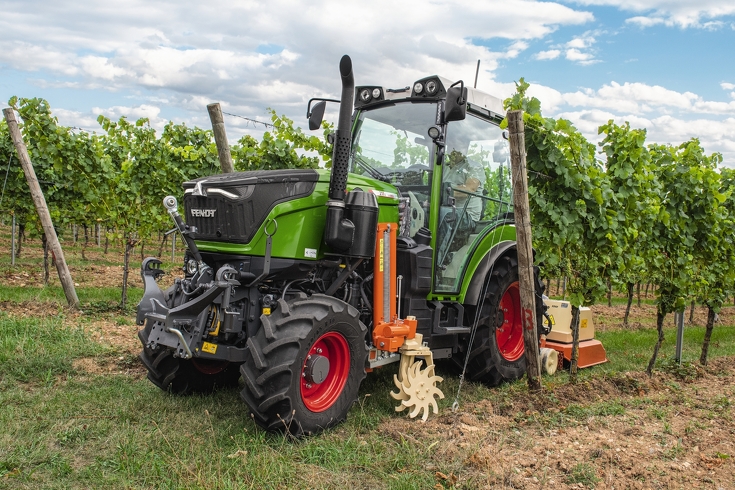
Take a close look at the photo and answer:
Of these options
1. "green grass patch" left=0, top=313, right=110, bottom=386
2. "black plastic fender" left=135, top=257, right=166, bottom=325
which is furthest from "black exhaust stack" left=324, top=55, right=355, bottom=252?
"green grass patch" left=0, top=313, right=110, bottom=386

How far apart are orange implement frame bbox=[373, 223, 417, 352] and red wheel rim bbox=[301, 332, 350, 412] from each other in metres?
0.40

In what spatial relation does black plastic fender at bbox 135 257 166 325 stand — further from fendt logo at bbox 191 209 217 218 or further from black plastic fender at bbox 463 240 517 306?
black plastic fender at bbox 463 240 517 306

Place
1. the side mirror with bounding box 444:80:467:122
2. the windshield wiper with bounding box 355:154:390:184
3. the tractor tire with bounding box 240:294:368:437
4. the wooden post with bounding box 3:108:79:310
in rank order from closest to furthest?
the tractor tire with bounding box 240:294:368:437 → the side mirror with bounding box 444:80:467:122 → the windshield wiper with bounding box 355:154:390:184 → the wooden post with bounding box 3:108:79:310

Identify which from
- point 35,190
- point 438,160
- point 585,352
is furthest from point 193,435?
point 35,190

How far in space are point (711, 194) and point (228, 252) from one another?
597 centimetres

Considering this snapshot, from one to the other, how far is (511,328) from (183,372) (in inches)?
132

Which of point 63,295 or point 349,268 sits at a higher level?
point 349,268

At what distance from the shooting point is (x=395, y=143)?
5410 mm

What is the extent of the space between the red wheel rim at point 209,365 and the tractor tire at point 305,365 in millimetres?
1037

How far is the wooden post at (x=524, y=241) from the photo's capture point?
5109 millimetres

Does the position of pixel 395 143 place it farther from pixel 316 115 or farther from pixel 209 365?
pixel 209 365

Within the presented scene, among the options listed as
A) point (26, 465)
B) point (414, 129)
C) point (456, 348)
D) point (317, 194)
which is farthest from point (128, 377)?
point (414, 129)

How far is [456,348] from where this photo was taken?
5625mm

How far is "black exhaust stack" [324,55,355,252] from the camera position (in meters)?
4.14
